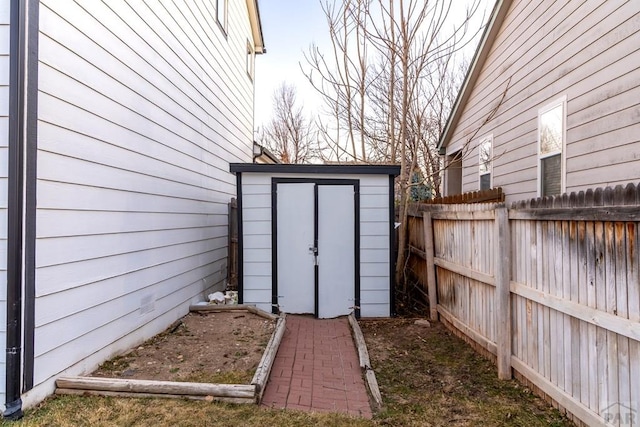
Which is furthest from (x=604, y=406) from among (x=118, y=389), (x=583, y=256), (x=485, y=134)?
(x=485, y=134)

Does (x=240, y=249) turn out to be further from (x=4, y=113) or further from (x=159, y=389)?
(x=4, y=113)

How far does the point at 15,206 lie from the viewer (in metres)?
2.60

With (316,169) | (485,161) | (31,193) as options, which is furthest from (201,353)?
(485,161)

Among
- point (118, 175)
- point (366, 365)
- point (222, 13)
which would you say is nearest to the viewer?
point (118, 175)

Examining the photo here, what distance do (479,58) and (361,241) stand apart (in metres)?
4.52

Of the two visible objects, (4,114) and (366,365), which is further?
(366,365)

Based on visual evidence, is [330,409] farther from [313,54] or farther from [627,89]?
[313,54]

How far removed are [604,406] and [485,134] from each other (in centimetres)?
598

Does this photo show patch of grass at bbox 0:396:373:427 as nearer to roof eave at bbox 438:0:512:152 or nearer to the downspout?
the downspout

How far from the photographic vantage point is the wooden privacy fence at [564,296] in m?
2.34

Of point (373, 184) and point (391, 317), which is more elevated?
point (373, 184)

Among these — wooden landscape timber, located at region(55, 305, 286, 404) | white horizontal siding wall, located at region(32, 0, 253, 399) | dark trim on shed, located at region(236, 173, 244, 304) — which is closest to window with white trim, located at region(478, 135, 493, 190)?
dark trim on shed, located at region(236, 173, 244, 304)

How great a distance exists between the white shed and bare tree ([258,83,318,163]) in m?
15.9

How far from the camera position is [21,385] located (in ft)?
8.73
